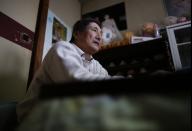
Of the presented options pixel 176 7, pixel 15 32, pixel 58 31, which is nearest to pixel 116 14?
pixel 176 7

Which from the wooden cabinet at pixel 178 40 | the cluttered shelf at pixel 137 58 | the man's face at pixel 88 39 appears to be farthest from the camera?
the cluttered shelf at pixel 137 58

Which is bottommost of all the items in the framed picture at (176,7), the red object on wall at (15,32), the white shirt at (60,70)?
the white shirt at (60,70)

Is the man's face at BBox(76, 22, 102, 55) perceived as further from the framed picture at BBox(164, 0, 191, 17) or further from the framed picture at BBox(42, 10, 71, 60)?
the framed picture at BBox(164, 0, 191, 17)

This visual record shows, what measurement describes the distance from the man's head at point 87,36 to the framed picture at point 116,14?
1.08 m

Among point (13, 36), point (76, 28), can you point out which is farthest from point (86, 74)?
point (13, 36)

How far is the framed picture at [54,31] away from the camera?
1.85m

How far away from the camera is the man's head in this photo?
1.34 meters

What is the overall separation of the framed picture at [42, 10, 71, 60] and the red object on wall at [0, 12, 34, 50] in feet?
0.58

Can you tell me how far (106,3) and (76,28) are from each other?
1.47 metres

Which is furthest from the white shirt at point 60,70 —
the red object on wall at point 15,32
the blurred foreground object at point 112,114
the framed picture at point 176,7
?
the framed picture at point 176,7

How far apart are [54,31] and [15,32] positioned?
540mm

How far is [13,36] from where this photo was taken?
1.49m

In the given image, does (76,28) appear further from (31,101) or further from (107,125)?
(107,125)

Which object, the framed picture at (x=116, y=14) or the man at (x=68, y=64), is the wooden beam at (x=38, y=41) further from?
the framed picture at (x=116, y=14)
